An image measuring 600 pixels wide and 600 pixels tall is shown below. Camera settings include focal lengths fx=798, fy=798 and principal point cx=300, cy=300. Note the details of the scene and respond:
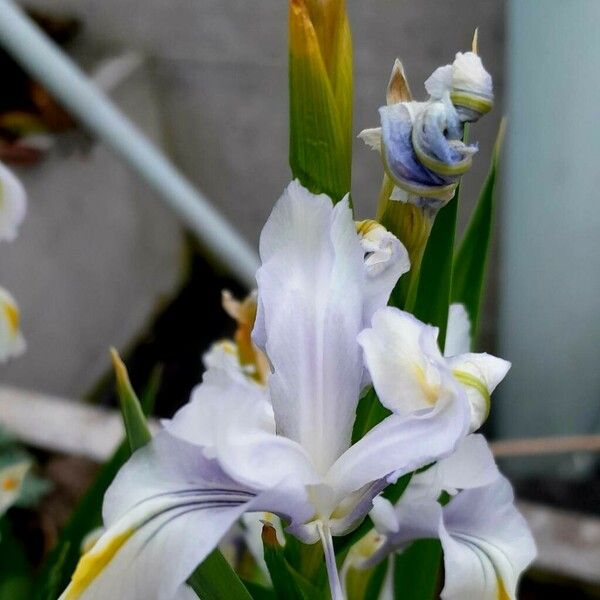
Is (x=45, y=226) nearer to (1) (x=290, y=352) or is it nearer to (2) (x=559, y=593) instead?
(2) (x=559, y=593)

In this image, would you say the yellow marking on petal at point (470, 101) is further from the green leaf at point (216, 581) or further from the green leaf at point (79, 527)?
the green leaf at point (79, 527)

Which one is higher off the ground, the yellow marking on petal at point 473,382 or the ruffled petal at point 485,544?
the yellow marking on petal at point 473,382

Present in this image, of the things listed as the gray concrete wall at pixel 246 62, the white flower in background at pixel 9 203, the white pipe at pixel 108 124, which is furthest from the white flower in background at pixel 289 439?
the gray concrete wall at pixel 246 62

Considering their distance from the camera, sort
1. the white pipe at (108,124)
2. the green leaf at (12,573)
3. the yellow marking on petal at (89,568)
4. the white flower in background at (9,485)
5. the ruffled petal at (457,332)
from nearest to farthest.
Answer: the yellow marking on petal at (89,568) → the ruffled petal at (457,332) → the white flower in background at (9,485) → the green leaf at (12,573) → the white pipe at (108,124)

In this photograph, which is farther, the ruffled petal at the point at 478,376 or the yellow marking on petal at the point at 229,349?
the yellow marking on petal at the point at 229,349

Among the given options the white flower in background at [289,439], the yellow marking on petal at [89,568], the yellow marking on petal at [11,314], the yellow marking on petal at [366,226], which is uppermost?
the yellow marking on petal at [366,226]

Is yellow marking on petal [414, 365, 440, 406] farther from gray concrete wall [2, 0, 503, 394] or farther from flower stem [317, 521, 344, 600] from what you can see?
gray concrete wall [2, 0, 503, 394]

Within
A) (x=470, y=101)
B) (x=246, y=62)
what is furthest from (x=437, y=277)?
(x=246, y=62)

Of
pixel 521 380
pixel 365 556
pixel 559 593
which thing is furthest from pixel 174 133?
pixel 365 556
